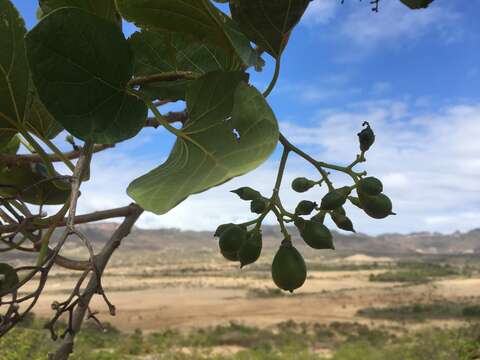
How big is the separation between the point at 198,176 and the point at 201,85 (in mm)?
208

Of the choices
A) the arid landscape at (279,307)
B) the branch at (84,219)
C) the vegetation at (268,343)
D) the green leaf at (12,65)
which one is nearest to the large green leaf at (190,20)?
the green leaf at (12,65)

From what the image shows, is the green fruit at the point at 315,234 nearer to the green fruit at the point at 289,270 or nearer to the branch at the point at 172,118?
the green fruit at the point at 289,270

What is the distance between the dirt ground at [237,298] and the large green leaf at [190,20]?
76.6 ft

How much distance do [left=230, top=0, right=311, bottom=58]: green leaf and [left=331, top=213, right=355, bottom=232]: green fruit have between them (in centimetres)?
38

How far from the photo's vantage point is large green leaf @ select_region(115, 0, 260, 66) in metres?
0.62

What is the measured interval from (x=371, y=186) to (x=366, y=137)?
4.3 inches

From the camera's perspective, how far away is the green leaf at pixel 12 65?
→ 0.64 m

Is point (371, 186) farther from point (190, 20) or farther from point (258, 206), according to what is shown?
point (190, 20)

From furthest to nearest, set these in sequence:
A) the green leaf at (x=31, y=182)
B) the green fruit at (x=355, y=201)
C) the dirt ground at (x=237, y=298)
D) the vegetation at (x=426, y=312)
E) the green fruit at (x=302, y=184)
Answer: the dirt ground at (x=237, y=298)
the vegetation at (x=426, y=312)
the green leaf at (x=31, y=182)
the green fruit at (x=302, y=184)
the green fruit at (x=355, y=201)

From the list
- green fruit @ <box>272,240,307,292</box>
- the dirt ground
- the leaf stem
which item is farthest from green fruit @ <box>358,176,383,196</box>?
the dirt ground

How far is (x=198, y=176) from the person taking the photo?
48cm

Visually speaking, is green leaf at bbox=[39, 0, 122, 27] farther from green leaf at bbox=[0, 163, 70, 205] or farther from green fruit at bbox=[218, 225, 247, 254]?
green leaf at bbox=[0, 163, 70, 205]

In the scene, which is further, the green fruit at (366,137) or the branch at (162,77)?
the green fruit at (366,137)

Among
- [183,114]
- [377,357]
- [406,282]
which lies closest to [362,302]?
[406,282]
